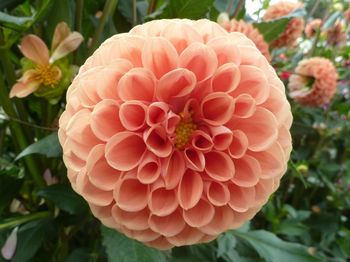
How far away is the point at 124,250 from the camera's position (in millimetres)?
372

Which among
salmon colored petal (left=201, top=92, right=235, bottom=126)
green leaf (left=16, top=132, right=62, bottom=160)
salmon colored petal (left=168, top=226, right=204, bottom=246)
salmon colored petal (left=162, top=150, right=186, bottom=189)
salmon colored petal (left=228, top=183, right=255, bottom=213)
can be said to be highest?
salmon colored petal (left=201, top=92, right=235, bottom=126)

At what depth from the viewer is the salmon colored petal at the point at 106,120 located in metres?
0.27

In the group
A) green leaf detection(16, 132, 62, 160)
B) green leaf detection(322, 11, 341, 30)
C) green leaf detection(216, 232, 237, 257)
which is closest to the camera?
green leaf detection(16, 132, 62, 160)

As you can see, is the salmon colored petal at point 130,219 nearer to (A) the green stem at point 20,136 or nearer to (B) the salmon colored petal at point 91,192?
(B) the salmon colored petal at point 91,192

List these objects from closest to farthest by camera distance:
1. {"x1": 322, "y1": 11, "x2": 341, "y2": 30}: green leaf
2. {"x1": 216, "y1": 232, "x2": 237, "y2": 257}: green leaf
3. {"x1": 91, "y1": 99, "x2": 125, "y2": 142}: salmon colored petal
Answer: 1. {"x1": 91, "y1": 99, "x2": 125, "y2": 142}: salmon colored petal
2. {"x1": 216, "y1": 232, "x2": 237, "y2": 257}: green leaf
3. {"x1": 322, "y1": 11, "x2": 341, "y2": 30}: green leaf

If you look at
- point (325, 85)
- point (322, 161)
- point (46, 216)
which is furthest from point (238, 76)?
point (322, 161)

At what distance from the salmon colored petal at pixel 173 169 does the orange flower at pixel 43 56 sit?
0.19 metres

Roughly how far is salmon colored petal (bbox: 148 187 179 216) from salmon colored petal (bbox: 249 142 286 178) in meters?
0.07

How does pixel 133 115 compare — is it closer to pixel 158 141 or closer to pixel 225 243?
pixel 158 141

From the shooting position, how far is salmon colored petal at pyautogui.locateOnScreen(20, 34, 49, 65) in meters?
0.41

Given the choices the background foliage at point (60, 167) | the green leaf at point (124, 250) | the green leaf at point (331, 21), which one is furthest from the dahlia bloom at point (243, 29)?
the green leaf at point (331, 21)

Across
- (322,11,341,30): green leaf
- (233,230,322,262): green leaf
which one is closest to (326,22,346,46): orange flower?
(322,11,341,30): green leaf

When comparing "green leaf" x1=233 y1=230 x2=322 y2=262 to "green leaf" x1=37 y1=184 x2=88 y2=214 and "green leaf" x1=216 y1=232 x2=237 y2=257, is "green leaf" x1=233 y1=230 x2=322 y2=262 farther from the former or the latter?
"green leaf" x1=37 y1=184 x2=88 y2=214

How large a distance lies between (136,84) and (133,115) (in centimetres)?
2
